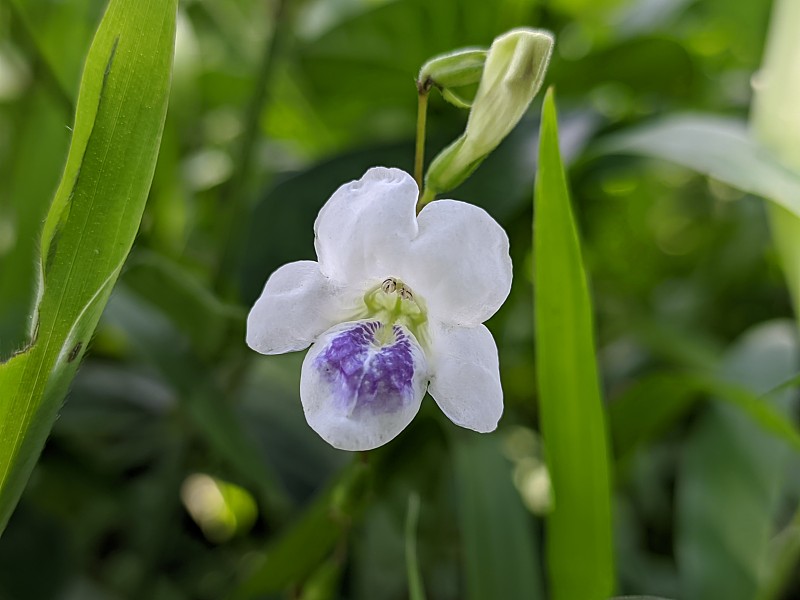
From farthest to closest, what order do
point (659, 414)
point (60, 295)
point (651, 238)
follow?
point (651, 238)
point (659, 414)
point (60, 295)

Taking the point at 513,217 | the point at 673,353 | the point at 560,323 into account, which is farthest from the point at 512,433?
the point at 560,323

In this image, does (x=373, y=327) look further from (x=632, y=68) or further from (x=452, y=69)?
(x=632, y=68)

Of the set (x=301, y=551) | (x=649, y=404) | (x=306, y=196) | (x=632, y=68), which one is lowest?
(x=301, y=551)

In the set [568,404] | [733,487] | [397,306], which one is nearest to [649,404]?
[733,487]

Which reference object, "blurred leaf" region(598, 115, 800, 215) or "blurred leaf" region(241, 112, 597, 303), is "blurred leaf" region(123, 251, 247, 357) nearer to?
"blurred leaf" region(241, 112, 597, 303)

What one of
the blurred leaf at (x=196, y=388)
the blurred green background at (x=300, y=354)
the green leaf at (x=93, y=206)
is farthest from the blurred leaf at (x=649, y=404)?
the green leaf at (x=93, y=206)

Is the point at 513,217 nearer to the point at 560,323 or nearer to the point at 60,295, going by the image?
the point at 560,323
